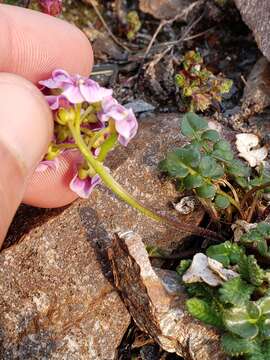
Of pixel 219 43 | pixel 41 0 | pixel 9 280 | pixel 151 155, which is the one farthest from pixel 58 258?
pixel 219 43

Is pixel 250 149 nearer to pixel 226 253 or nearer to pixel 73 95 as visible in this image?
pixel 226 253

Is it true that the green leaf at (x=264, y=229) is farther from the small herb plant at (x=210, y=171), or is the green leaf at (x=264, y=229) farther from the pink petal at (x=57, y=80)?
the pink petal at (x=57, y=80)

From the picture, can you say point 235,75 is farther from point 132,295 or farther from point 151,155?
point 132,295

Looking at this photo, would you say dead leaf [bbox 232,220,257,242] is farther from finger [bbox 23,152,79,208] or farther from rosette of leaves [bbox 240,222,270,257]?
finger [bbox 23,152,79,208]

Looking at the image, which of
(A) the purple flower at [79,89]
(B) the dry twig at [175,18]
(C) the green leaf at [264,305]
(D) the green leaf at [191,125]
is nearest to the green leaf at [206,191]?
(D) the green leaf at [191,125]

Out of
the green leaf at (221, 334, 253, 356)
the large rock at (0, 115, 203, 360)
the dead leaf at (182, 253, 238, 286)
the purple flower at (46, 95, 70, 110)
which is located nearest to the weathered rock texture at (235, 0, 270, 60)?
the large rock at (0, 115, 203, 360)

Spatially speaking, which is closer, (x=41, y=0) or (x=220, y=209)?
(x=220, y=209)

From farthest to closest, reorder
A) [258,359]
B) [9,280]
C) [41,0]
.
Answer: [41,0]
[9,280]
[258,359]
